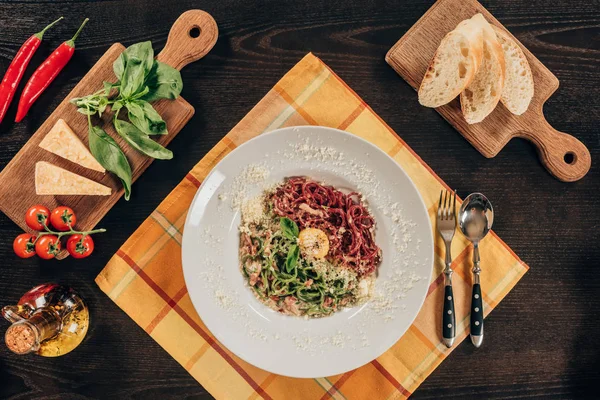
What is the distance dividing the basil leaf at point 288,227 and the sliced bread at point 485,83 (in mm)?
1512

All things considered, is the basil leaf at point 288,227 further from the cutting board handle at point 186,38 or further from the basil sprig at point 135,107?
the cutting board handle at point 186,38

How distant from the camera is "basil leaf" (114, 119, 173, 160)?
3395mm

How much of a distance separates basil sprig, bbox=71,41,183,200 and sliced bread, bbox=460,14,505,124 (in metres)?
2.15

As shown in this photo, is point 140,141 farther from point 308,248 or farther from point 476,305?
point 476,305

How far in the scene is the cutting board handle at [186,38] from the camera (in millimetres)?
3635

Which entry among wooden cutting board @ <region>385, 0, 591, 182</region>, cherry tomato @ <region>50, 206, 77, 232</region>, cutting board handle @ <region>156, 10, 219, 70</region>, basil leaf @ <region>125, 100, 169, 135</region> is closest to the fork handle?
wooden cutting board @ <region>385, 0, 591, 182</region>

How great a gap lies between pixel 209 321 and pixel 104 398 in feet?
3.95

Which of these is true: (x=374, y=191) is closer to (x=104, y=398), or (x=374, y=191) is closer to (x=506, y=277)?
(x=506, y=277)

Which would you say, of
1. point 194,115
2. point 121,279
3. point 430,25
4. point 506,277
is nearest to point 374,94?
point 430,25

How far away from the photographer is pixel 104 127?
3627mm

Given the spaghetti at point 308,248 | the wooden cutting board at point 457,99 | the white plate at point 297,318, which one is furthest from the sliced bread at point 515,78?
the spaghetti at point 308,248

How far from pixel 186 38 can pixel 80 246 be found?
1.75 meters

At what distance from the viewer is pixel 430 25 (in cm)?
364

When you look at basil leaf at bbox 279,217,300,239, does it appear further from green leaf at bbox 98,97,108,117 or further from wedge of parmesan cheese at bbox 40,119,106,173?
green leaf at bbox 98,97,108,117
